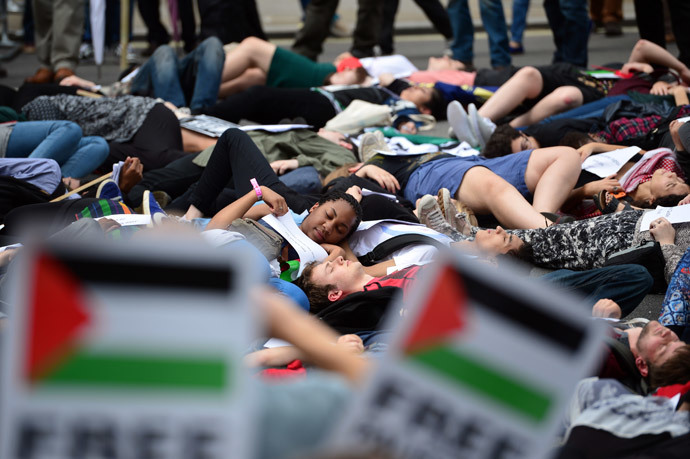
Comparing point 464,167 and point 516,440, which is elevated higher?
point 516,440

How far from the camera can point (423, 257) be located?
356cm

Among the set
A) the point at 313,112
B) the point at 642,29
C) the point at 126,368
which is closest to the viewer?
the point at 126,368

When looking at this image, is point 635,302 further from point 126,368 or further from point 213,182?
point 126,368

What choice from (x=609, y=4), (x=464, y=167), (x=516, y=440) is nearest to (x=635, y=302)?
(x=464, y=167)

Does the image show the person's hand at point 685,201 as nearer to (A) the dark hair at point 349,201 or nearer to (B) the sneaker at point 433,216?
(B) the sneaker at point 433,216

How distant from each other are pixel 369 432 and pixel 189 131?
4.17 meters

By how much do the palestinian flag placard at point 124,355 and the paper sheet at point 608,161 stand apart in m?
3.68

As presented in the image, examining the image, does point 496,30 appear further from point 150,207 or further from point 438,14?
point 150,207

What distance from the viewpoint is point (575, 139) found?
486 centimetres

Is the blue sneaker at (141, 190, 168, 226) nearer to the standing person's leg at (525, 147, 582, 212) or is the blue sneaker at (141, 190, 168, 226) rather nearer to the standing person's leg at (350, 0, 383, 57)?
the standing person's leg at (525, 147, 582, 212)

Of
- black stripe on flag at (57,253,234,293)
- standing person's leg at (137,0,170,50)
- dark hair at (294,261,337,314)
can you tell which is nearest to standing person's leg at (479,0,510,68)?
standing person's leg at (137,0,170,50)

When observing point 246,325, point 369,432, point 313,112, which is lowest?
point 313,112

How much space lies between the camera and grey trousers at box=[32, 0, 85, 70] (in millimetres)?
6695

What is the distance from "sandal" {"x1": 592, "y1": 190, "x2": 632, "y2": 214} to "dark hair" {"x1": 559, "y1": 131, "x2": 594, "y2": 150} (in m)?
0.78
